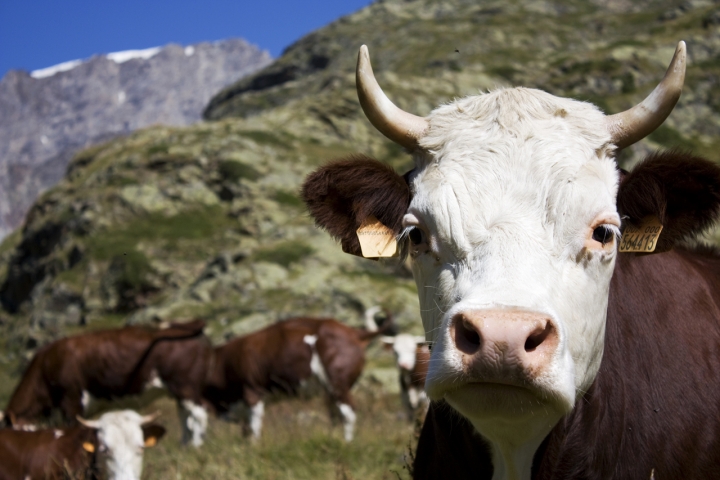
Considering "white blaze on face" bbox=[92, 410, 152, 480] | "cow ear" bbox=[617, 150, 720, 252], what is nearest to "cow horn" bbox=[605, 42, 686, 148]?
"cow ear" bbox=[617, 150, 720, 252]

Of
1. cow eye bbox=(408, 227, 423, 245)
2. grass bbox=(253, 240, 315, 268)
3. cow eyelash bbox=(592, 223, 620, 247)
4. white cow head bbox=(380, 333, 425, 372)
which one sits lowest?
grass bbox=(253, 240, 315, 268)

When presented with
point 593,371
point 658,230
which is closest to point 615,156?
point 658,230

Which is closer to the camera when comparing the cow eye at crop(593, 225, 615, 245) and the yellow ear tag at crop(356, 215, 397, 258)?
the cow eye at crop(593, 225, 615, 245)

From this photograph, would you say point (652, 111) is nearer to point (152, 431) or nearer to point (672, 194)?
point (672, 194)

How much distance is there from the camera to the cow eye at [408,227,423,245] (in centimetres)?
293

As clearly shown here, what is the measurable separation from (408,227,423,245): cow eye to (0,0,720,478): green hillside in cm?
1059

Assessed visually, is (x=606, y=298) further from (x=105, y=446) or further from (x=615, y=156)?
(x=105, y=446)

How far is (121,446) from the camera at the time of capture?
6.95 m

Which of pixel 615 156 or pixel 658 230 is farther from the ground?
pixel 615 156

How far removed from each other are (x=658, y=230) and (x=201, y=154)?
32068mm

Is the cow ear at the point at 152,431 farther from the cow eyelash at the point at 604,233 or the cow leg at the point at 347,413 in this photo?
the cow eyelash at the point at 604,233

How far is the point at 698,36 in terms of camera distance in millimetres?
45469

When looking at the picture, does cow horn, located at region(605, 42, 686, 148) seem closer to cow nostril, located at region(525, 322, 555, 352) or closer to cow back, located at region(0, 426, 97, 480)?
cow nostril, located at region(525, 322, 555, 352)

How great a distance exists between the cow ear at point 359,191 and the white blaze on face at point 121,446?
478 centimetres
